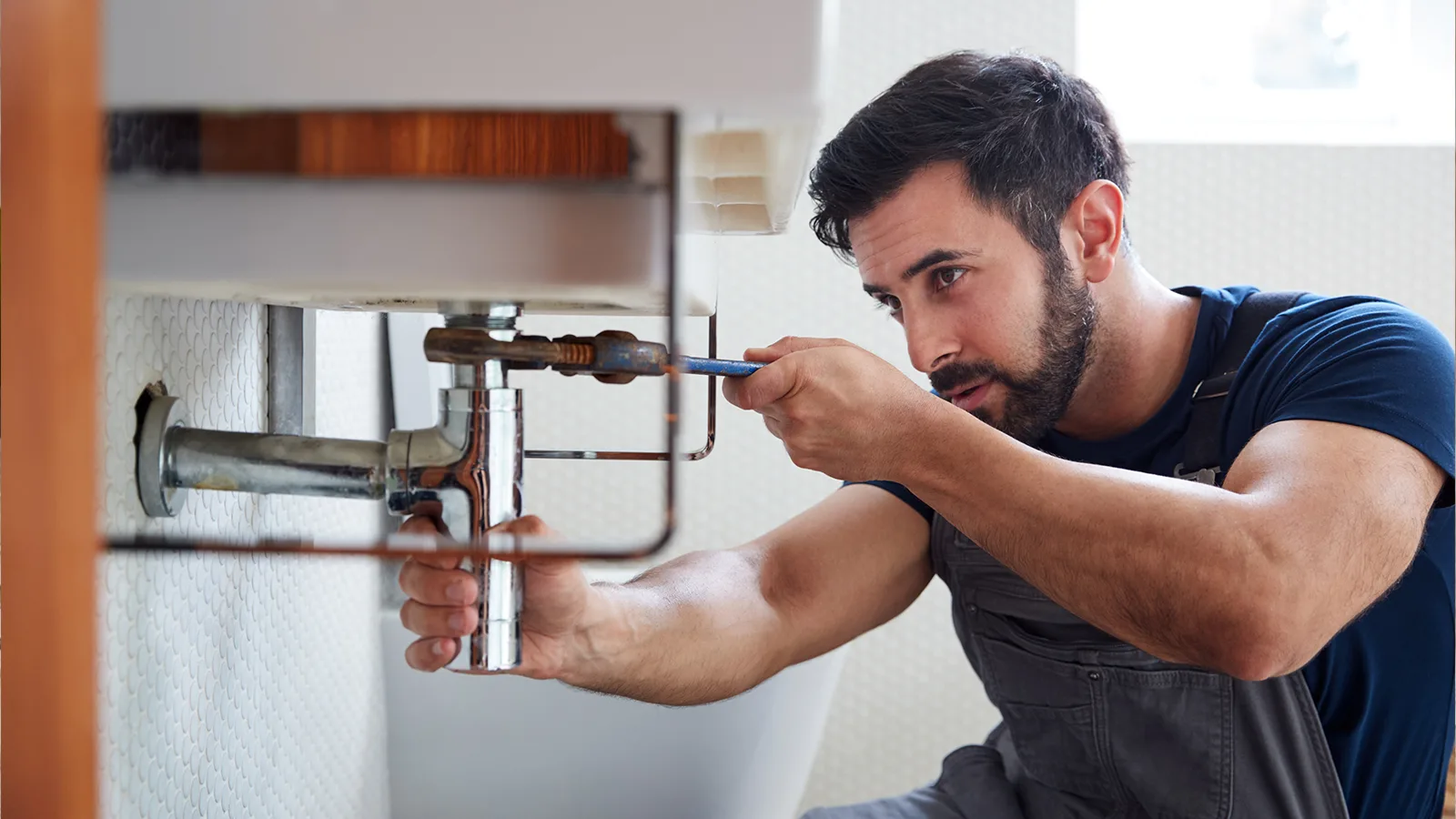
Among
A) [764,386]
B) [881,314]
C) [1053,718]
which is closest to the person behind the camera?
[764,386]

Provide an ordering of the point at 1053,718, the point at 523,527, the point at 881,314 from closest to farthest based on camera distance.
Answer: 1. the point at 523,527
2. the point at 1053,718
3. the point at 881,314

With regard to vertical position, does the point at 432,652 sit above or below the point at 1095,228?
below

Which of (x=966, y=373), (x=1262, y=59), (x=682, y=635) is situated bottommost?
(x=682, y=635)

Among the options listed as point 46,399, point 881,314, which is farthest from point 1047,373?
point 46,399

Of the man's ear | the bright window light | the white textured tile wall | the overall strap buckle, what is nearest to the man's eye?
the man's ear

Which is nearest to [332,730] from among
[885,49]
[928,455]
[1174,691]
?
[928,455]

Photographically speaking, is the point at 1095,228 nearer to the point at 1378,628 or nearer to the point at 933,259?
the point at 933,259

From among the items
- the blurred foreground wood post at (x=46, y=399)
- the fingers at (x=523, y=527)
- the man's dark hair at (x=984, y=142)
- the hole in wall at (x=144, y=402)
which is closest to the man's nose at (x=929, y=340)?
the man's dark hair at (x=984, y=142)

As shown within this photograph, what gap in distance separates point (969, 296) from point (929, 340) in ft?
0.18

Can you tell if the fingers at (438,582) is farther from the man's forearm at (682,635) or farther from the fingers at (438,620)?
the man's forearm at (682,635)

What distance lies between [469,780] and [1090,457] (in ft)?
2.23

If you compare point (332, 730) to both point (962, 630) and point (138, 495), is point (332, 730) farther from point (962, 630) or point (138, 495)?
point (962, 630)

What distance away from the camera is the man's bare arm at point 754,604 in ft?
2.74

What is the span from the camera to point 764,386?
65cm
